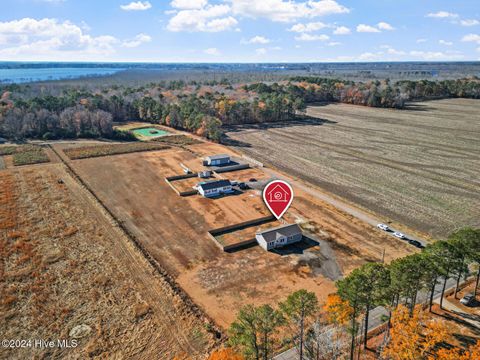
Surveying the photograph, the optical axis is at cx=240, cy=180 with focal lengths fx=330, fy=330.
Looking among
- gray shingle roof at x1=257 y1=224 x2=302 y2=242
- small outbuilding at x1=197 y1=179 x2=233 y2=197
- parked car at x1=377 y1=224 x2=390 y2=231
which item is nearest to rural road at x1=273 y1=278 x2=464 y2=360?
parked car at x1=377 y1=224 x2=390 y2=231

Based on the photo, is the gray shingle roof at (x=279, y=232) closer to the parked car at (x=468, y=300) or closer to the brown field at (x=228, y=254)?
the brown field at (x=228, y=254)

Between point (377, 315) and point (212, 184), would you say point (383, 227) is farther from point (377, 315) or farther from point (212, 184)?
point (212, 184)

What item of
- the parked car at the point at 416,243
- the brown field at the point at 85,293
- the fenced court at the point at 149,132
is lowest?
the brown field at the point at 85,293

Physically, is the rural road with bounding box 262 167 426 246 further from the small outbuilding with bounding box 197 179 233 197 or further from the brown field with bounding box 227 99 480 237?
the small outbuilding with bounding box 197 179 233 197

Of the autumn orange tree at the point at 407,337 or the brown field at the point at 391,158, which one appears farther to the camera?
the brown field at the point at 391,158

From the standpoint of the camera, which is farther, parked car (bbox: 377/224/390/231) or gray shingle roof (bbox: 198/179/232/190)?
gray shingle roof (bbox: 198/179/232/190)

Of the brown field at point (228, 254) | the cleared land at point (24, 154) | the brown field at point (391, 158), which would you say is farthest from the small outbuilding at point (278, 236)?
the cleared land at point (24, 154)

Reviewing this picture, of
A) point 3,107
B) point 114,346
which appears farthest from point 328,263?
point 3,107

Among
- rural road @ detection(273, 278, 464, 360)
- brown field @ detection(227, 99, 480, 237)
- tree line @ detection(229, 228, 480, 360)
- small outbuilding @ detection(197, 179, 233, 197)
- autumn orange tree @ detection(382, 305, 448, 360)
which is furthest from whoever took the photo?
small outbuilding @ detection(197, 179, 233, 197)
